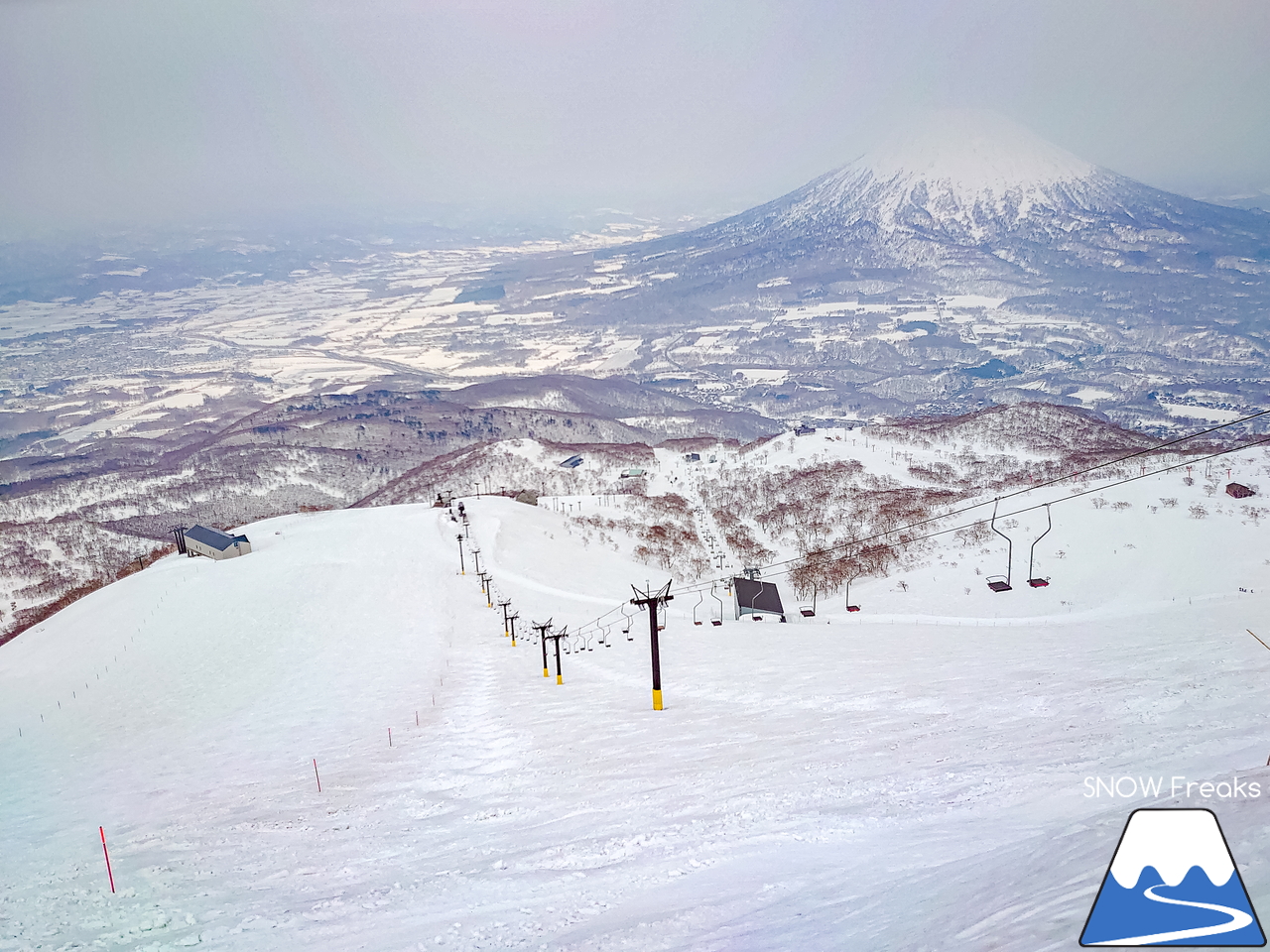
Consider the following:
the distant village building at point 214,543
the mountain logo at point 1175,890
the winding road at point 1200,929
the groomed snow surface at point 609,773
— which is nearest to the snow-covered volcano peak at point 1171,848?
the mountain logo at point 1175,890

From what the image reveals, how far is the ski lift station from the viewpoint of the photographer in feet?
107

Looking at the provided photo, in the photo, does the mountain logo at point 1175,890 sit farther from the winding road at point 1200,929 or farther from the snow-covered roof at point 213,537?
the snow-covered roof at point 213,537

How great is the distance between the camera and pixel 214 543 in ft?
132

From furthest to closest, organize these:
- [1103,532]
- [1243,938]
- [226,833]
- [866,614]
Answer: [1103,532] → [866,614] → [226,833] → [1243,938]

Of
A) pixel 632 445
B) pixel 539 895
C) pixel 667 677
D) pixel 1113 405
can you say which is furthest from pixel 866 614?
pixel 1113 405

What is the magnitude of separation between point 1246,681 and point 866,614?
18024 millimetres

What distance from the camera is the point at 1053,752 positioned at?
36.4 feet

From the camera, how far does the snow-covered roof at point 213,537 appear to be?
40031 mm

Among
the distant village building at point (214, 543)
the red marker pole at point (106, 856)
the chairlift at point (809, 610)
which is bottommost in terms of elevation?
the chairlift at point (809, 610)

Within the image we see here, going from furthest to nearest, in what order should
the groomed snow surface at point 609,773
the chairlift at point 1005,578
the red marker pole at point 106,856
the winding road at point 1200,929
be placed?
the chairlift at point 1005,578
the red marker pole at point 106,856
the groomed snow surface at point 609,773
the winding road at point 1200,929

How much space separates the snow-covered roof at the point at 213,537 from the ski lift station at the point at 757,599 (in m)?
26.7

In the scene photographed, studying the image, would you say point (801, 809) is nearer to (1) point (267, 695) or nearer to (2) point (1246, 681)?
(2) point (1246, 681)

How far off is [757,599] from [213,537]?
96.5 ft

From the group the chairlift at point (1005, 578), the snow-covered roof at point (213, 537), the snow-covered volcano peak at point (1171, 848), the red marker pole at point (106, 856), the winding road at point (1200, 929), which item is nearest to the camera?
the winding road at point (1200, 929)
